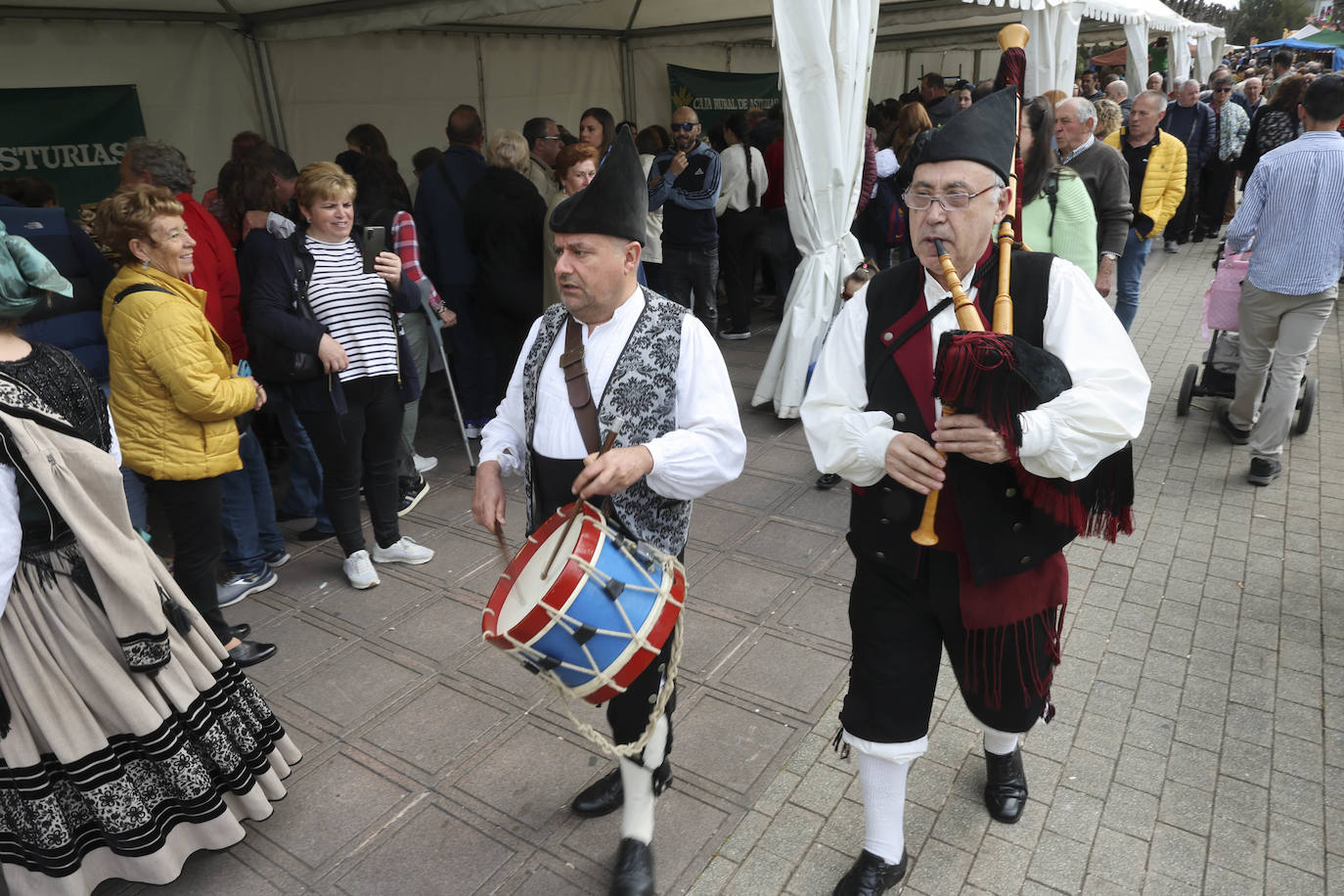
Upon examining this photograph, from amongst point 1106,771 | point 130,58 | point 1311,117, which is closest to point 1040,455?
point 1106,771

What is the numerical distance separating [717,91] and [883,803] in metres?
11.3

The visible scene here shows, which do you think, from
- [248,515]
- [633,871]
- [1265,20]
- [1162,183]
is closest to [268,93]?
[248,515]

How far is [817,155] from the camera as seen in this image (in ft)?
18.6

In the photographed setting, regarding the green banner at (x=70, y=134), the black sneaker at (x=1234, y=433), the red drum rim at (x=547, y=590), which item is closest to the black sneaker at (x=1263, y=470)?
the black sneaker at (x=1234, y=433)

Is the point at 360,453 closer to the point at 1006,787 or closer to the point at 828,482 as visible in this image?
the point at 828,482

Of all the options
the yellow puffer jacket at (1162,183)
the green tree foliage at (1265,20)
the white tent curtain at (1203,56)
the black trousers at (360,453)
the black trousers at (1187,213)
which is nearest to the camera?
the black trousers at (360,453)

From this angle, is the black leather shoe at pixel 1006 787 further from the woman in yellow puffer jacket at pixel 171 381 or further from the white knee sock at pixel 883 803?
the woman in yellow puffer jacket at pixel 171 381

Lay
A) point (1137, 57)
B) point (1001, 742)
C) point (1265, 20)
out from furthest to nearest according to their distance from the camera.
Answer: point (1265, 20), point (1137, 57), point (1001, 742)

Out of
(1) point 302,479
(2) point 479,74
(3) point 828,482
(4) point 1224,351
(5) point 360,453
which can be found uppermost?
(2) point 479,74

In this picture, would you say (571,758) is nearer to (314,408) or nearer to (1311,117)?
(314,408)

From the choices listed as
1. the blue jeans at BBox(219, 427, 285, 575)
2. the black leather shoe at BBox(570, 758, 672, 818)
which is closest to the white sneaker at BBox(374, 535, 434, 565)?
the blue jeans at BBox(219, 427, 285, 575)

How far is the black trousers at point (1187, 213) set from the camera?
11.7 meters

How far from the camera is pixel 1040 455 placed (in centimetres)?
191

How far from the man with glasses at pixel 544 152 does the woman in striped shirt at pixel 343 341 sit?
251 cm
